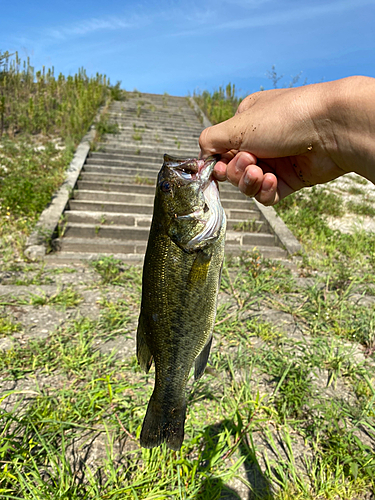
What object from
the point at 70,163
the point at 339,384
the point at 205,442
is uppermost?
the point at 70,163

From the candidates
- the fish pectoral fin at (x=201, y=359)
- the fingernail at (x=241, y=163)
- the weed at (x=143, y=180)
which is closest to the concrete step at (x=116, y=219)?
the weed at (x=143, y=180)

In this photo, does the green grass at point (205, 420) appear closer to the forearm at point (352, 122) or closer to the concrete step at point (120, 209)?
the forearm at point (352, 122)

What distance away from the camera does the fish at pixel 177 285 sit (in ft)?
5.35

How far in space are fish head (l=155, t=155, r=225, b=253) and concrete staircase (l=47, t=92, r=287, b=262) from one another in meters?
4.83

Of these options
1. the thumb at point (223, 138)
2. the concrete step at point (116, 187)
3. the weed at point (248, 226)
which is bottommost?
the weed at point (248, 226)

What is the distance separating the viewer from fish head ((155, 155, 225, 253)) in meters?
1.63

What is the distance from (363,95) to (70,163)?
357 inches

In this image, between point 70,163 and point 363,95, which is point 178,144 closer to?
point 70,163

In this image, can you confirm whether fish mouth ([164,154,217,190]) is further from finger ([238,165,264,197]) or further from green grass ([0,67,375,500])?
green grass ([0,67,375,500])

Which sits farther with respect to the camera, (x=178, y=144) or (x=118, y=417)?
(x=178, y=144)

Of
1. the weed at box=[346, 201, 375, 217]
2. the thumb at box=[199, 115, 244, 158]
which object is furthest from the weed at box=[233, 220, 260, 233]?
the thumb at box=[199, 115, 244, 158]

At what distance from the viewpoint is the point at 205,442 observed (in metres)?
2.71

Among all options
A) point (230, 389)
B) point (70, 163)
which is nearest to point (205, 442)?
point (230, 389)

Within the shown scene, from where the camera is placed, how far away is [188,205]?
1.68 metres
